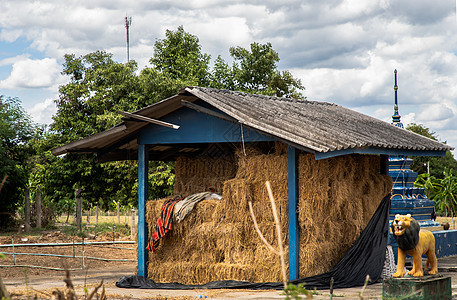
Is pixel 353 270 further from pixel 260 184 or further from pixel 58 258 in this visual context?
pixel 58 258

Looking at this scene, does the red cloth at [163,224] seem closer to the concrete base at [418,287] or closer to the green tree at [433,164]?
the concrete base at [418,287]

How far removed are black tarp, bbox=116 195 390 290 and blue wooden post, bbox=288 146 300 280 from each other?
0.32m

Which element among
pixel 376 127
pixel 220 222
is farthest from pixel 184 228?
pixel 376 127

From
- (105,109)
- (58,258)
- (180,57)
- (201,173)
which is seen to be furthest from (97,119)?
(201,173)

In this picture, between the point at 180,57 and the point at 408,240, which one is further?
the point at 180,57

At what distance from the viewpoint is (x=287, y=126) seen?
36.5 feet

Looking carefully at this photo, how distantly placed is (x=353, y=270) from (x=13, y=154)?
22590mm

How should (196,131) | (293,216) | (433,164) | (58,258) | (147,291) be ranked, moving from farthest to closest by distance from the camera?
(433,164)
(58,258)
(196,131)
(147,291)
(293,216)

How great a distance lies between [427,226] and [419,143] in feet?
12.1

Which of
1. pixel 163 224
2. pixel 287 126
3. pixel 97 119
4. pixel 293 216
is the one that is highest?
pixel 97 119

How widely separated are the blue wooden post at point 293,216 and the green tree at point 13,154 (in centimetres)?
1813

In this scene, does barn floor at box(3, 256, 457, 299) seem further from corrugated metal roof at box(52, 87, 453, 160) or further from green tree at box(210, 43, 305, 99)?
green tree at box(210, 43, 305, 99)

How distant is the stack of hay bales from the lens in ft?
36.0

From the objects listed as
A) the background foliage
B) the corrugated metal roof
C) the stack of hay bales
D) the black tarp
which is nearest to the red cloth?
the stack of hay bales
